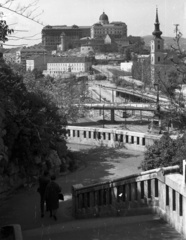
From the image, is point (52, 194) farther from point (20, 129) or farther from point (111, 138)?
point (111, 138)

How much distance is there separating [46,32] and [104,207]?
18383 centimetres

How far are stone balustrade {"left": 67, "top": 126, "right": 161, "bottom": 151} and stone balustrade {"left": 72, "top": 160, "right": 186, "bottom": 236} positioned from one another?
368 inches

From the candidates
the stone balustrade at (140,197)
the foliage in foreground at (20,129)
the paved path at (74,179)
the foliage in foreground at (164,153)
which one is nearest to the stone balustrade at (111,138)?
the paved path at (74,179)

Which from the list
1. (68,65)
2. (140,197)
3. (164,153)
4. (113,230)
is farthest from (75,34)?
(113,230)

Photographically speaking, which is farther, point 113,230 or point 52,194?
point 52,194

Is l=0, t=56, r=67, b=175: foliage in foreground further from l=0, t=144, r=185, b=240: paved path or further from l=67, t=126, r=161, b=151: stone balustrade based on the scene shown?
l=67, t=126, r=161, b=151: stone balustrade

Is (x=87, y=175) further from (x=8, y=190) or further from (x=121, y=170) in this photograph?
(x=8, y=190)

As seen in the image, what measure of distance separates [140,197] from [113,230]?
3.77 ft

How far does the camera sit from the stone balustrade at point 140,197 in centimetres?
774

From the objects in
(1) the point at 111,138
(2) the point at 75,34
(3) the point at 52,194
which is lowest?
(1) the point at 111,138

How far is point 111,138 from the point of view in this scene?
22172mm

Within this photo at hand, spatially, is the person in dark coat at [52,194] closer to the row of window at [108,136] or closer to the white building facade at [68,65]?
the row of window at [108,136]

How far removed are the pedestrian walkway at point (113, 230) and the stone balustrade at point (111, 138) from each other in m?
10.9

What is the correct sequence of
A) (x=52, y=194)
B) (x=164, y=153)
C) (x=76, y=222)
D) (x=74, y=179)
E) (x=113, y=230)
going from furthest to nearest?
1. (x=74, y=179)
2. (x=164, y=153)
3. (x=52, y=194)
4. (x=76, y=222)
5. (x=113, y=230)
